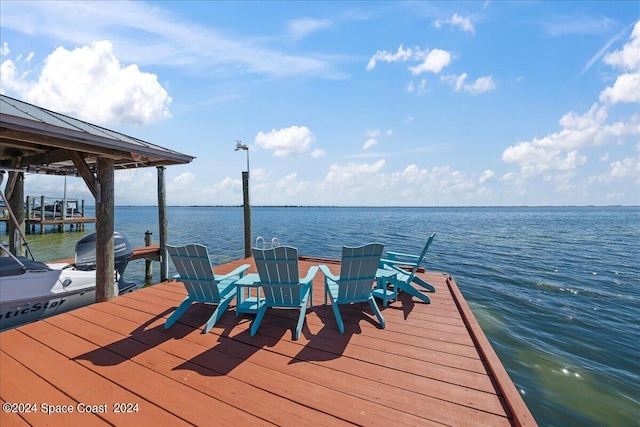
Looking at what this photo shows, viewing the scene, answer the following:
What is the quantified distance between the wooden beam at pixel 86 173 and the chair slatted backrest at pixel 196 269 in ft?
5.95

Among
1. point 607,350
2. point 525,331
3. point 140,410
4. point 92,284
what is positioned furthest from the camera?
point 525,331

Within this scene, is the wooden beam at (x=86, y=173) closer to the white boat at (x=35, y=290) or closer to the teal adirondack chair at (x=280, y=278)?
the white boat at (x=35, y=290)

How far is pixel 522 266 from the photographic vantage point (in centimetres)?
1281

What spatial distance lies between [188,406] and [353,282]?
6.68 ft

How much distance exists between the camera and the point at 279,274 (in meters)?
3.38

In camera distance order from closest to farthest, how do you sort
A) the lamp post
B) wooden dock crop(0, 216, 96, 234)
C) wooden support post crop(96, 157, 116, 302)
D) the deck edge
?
the deck edge → wooden support post crop(96, 157, 116, 302) → the lamp post → wooden dock crop(0, 216, 96, 234)

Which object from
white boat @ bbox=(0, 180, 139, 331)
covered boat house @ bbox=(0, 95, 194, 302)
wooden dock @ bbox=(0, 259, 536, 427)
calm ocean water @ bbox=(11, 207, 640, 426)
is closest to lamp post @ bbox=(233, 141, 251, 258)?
covered boat house @ bbox=(0, 95, 194, 302)

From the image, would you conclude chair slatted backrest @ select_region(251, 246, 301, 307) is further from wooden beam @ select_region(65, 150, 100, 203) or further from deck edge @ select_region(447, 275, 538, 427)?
wooden beam @ select_region(65, 150, 100, 203)

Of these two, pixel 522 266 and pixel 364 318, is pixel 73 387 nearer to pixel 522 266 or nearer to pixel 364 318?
pixel 364 318

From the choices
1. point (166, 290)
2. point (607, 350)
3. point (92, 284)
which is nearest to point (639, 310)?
point (607, 350)

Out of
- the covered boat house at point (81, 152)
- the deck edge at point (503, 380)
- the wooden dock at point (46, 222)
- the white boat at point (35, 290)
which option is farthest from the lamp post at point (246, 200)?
the wooden dock at point (46, 222)

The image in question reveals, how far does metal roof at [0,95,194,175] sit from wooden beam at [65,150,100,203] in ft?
0.34

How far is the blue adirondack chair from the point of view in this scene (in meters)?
3.45

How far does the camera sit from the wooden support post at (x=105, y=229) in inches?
171
